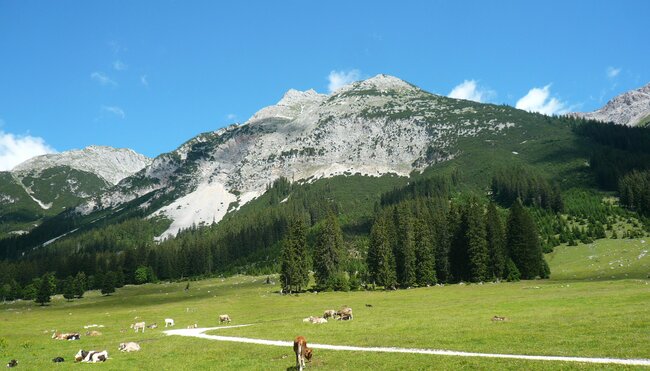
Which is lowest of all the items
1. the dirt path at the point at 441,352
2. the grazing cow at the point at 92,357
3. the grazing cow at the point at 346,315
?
the grazing cow at the point at 346,315

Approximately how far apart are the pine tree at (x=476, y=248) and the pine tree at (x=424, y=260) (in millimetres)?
9220

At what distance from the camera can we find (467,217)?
105 m

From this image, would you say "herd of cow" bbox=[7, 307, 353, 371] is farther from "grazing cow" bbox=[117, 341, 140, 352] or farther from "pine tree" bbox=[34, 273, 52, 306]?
"pine tree" bbox=[34, 273, 52, 306]

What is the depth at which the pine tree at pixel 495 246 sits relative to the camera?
9956 cm

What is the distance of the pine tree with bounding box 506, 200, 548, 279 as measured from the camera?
9931 cm

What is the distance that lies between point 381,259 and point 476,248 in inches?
924

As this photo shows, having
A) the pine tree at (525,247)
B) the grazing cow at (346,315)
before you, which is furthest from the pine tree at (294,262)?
the grazing cow at (346,315)

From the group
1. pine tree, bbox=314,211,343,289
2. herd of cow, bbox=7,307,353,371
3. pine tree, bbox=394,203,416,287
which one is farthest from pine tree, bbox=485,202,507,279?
herd of cow, bbox=7,307,353,371

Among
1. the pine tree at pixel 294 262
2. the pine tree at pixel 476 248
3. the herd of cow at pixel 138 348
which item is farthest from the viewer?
the pine tree at pixel 294 262

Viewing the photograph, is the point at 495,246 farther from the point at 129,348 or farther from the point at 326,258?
the point at 129,348

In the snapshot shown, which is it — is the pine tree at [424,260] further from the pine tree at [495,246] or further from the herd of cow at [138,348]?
the herd of cow at [138,348]

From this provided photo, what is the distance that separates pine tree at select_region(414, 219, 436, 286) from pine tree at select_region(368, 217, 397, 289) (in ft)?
21.7

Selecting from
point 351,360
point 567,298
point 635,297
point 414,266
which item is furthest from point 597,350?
point 414,266

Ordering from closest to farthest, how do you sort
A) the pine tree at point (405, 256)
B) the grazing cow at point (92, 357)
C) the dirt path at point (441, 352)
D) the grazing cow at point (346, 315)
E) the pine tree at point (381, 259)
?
Answer: the dirt path at point (441, 352) → the grazing cow at point (92, 357) → the grazing cow at point (346, 315) → the pine tree at point (381, 259) → the pine tree at point (405, 256)
